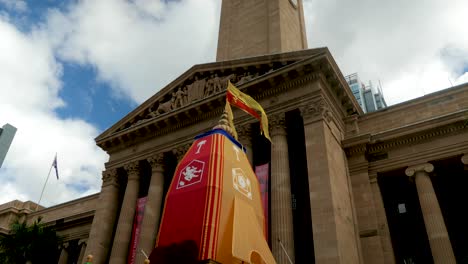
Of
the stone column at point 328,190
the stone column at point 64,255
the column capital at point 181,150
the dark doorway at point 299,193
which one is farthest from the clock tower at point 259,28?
the stone column at point 64,255

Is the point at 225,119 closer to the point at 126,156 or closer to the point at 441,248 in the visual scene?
the point at 441,248

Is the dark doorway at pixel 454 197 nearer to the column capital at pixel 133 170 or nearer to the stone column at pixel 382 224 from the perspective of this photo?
the stone column at pixel 382 224

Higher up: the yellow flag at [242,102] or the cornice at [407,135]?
the cornice at [407,135]

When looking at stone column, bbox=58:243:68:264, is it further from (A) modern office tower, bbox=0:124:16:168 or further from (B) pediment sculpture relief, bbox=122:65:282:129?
(A) modern office tower, bbox=0:124:16:168

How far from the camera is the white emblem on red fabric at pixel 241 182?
10.3m

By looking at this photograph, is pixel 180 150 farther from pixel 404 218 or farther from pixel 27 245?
pixel 27 245

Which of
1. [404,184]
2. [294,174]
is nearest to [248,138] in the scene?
[294,174]

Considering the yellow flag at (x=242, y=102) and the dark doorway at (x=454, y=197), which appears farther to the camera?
the dark doorway at (x=454, y=197)

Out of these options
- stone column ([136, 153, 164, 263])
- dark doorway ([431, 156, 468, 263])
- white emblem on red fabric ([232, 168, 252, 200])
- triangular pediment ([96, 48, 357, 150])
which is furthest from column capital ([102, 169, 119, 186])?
dark doorway ([431, 156, 468, 263])

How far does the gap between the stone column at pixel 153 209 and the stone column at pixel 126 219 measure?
1.63 meters

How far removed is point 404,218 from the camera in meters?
20.3

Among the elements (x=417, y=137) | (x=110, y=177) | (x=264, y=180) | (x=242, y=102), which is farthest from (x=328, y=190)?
(x=110, y=177)

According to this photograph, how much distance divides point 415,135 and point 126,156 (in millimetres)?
18620

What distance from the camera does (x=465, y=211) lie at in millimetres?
19438
